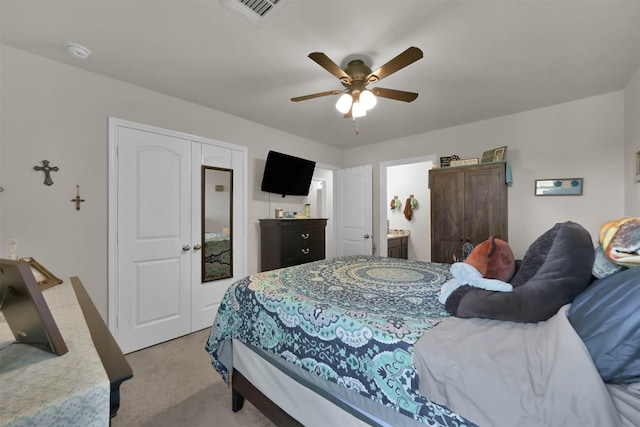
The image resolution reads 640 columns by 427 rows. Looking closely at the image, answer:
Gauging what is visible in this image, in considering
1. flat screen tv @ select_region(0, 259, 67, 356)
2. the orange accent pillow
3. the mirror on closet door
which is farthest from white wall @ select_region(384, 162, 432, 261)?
flat screen tv @ select_region(0, 259, 67, 356)

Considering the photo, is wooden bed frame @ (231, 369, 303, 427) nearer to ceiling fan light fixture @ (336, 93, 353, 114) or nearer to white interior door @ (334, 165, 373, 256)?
ceiling fan light fixture @ (336, 93, 353, 114)

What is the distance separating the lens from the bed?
2.44 feet

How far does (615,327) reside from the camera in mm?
768

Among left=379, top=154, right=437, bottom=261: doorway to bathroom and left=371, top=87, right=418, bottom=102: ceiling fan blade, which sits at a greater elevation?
left=371, top=87, right=418, bottom=102: ceiling fan blade

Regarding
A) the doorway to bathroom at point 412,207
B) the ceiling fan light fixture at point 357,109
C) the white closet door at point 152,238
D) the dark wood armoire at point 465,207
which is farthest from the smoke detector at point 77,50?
the doorway to bathroom at point 412,207

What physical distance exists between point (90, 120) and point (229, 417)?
2.60 m

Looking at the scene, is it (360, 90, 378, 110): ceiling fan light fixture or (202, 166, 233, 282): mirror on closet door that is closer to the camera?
(360, 90, 378, 110): ceiling fan light fixture

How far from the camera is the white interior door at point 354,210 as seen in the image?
4.20 m

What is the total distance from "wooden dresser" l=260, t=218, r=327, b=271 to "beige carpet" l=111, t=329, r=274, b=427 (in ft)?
4.14

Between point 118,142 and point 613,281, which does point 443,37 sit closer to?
point 613,281

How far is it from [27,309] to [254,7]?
174cm

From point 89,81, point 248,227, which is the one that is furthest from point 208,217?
point 89,81

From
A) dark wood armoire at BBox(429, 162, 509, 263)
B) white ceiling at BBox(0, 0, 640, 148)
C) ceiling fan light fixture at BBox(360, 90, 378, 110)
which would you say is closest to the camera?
white ceiling at BBox(0, 0, 640, 148)

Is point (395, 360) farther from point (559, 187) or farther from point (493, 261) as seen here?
point (559, 187)
